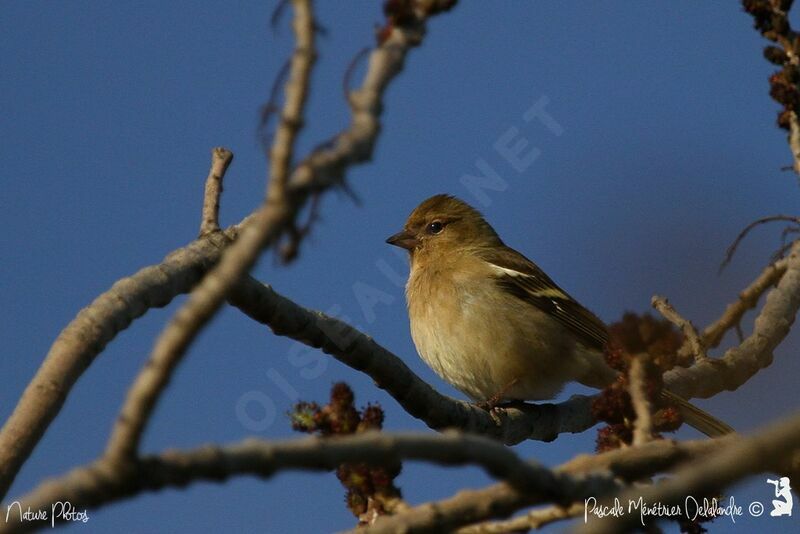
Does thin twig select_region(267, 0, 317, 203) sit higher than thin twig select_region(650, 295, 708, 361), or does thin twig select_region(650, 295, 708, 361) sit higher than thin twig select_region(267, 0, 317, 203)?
thin twig select_region(650, 295, 708, 361)

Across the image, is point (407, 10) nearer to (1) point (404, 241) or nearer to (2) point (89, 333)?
(2) point (89, 333)

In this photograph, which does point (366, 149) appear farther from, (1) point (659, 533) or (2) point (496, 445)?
(1) point (659, 533)

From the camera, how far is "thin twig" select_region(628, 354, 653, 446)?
3381 mm

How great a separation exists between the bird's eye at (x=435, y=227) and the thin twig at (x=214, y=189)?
4.52 m

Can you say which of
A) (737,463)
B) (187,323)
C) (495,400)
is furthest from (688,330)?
(187,323)

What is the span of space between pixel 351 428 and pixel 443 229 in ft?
18.6

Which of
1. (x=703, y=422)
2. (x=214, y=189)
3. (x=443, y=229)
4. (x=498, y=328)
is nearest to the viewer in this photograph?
(x=214, y=189)

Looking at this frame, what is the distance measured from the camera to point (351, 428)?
4.19 meters

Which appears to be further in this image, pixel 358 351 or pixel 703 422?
pixel 703 422

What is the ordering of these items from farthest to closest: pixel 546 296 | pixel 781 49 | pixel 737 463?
pixel 546 296 → pixel 781 49 → pixel 737 463

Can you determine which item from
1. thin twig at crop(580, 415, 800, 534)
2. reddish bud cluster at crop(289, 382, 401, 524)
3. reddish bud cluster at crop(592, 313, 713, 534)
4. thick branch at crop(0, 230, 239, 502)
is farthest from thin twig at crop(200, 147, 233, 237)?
thin twig at crop(580, 415, 800, 534)

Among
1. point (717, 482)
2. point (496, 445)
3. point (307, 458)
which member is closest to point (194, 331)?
point (307, 458)

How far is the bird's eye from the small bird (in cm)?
30

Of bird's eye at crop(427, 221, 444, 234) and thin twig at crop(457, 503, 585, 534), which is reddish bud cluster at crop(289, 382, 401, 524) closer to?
thin twig at crop(457, 503, 585, 534)
